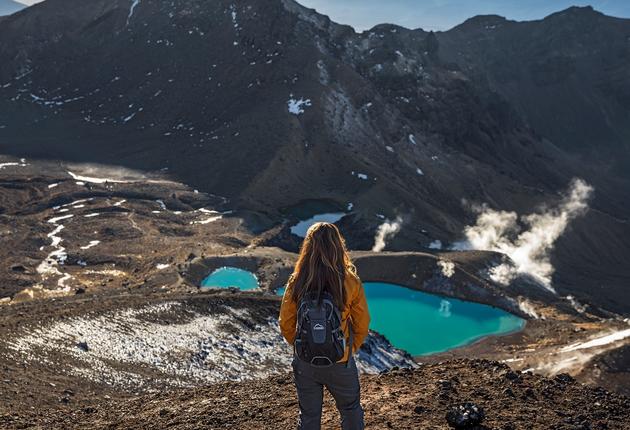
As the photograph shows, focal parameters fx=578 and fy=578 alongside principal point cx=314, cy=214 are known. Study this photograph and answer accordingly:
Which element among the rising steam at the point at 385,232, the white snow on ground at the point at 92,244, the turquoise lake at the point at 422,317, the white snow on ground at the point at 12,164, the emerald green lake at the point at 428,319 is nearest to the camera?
the emerald green lake at the point at 428,319

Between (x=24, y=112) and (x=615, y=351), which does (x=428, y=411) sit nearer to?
(x=615, y=351)

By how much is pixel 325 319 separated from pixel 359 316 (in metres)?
0.78

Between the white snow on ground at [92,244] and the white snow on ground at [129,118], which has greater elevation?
the white snow on ground at [129,118]

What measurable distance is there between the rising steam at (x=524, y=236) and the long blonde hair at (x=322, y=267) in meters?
87.4

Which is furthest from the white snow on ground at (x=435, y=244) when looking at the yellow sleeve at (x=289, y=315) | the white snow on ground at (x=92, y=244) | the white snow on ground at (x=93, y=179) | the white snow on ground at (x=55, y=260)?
the yellow sleeve at (x=289, y=315)

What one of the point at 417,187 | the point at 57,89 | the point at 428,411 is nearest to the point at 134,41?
the point at 57,89

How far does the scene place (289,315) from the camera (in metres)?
9.54

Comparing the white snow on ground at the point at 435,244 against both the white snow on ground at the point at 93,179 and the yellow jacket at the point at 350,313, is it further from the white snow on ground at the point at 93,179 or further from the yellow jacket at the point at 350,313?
the yellow jacket at the point at 350,313

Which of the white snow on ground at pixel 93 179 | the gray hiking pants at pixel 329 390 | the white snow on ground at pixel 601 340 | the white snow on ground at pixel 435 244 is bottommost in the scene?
the white snow on ground at pixel 601 340

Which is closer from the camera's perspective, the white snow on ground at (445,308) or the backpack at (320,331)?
the backpack at (320,331)

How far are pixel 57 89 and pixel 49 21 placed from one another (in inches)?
1557

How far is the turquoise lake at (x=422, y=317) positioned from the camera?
6375 centimetres

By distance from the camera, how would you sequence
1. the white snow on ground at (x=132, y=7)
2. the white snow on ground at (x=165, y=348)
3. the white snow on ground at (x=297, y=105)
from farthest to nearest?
the white snow on ground at (x=132, y=7) < the white snow on ground at (x=297, y=105) < the white snow on ground at (x=165, y=348)

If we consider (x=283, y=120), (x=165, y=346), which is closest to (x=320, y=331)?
(x=165, y=346)
